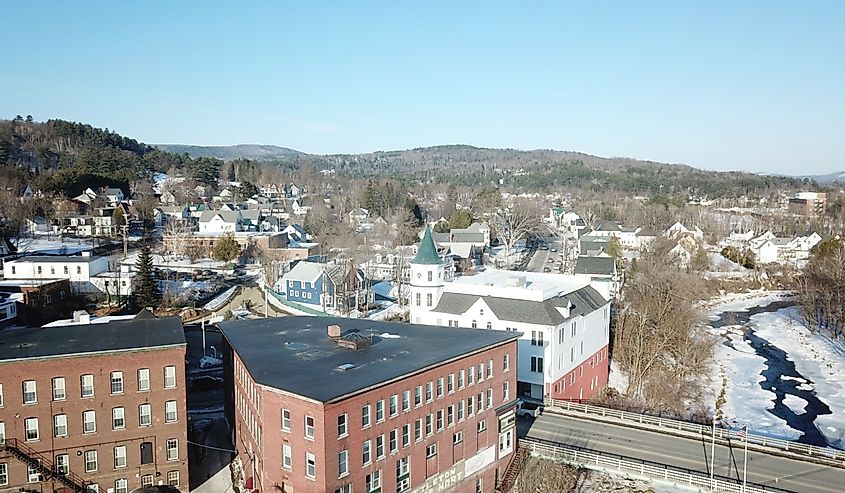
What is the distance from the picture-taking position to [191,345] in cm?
4922

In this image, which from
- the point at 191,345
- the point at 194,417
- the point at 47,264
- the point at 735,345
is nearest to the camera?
the point at 194,417

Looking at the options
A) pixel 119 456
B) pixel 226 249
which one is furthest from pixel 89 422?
pixel 226 249

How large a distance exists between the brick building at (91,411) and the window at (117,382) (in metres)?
0.04

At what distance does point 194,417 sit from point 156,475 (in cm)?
885

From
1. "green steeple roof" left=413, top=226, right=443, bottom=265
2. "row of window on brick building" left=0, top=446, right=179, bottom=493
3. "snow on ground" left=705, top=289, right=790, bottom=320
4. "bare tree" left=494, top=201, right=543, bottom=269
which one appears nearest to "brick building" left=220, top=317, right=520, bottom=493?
"row of window on brick building" left=0, top=446, right=179, bottom=493

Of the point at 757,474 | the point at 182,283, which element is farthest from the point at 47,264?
the point at 757,474

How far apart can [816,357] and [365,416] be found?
46618 millimetres

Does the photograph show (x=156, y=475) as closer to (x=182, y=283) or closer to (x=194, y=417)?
(x=194, y=417)

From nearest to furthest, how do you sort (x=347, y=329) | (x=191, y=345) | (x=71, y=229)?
1. (x=347, y=329)
2. (x=191, y=345)
3. (x=71, y=229)

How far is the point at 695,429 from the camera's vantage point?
29.9 metres

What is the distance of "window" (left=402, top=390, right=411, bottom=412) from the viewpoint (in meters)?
23.3

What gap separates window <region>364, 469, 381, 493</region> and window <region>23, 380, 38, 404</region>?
42.1 ft

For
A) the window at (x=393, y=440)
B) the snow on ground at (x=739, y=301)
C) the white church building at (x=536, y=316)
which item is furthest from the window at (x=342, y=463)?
the snow on ground at (x=739, y=301)

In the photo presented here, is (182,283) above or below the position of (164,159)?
below
